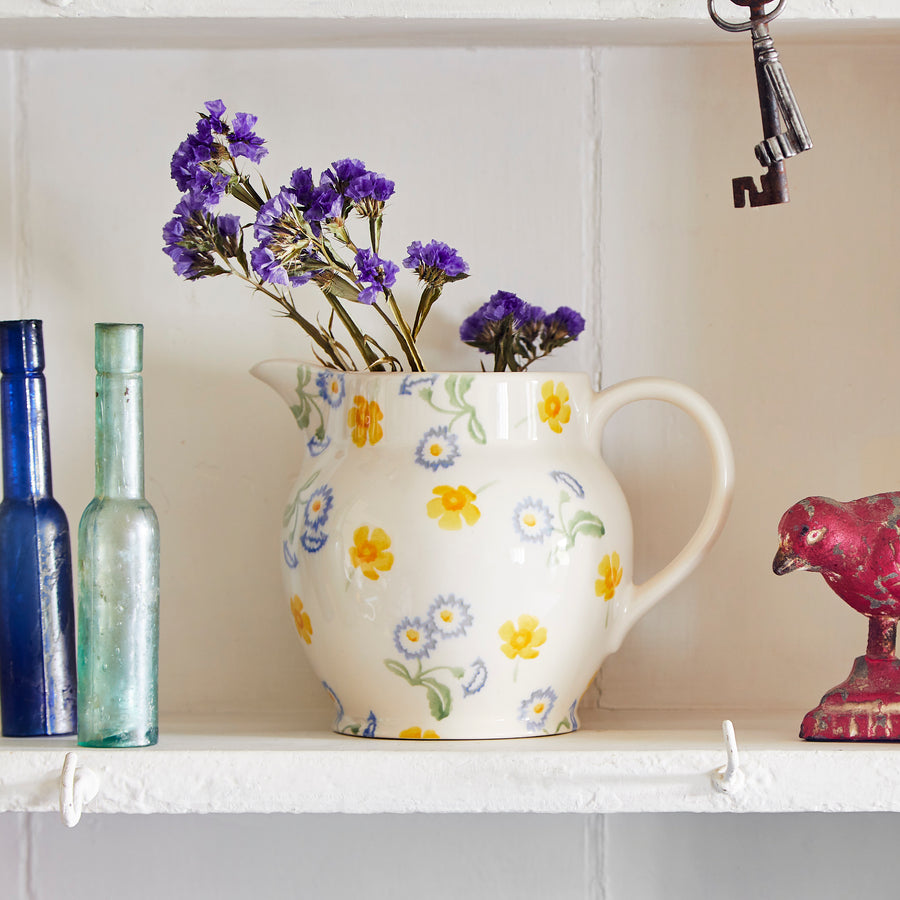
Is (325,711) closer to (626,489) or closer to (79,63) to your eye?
(626,489)

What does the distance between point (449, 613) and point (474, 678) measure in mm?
32

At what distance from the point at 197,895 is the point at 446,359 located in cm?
32

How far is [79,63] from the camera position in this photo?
0.63 meters

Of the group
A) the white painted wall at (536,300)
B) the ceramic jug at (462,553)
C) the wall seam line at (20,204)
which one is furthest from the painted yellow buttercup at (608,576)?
the wall seam line at (20,204)

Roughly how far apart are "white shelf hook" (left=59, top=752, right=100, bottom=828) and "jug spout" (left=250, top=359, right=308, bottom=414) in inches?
7.6

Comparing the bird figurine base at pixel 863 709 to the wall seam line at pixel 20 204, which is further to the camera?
the wall seam line at pixel 20 204

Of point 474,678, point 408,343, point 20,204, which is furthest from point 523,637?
point 20,204

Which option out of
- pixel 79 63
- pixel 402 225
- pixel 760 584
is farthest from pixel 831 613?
pixel 79 63

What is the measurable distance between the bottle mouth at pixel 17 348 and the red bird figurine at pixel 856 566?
1.13 ft

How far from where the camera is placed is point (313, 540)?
510 mm

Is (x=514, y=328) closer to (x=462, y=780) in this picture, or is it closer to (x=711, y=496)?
(x=711, y=496)

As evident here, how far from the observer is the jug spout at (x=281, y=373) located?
55 centimetres

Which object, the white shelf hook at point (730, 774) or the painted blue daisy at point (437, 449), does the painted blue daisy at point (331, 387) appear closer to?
the painted blue daisy at point (437, 449)

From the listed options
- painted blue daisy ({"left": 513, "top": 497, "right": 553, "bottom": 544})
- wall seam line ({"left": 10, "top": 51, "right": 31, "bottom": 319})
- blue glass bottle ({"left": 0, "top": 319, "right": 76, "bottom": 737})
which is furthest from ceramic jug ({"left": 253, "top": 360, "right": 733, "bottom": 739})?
wall seam line ({"left": 10, "top": 51, "right": 31, "bottom": 319})
